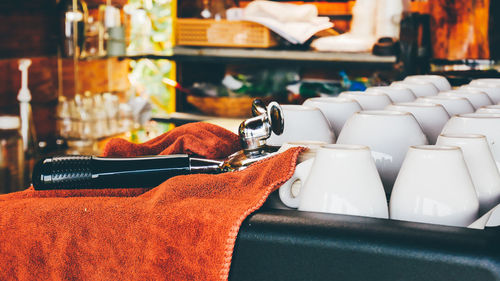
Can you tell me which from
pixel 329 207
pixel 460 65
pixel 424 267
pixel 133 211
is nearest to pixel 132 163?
pixel 133 211

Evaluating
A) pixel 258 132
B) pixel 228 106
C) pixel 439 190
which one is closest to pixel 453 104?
pixel 258 132

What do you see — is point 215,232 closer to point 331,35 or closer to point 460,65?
point 460,65

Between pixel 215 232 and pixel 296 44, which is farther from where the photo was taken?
pixel 296 44

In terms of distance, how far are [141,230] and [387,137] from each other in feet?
1.08

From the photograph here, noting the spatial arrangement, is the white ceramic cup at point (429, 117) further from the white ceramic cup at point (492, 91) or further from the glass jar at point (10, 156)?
the glass jar at point (10, 156)

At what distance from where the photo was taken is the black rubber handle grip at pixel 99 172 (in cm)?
75

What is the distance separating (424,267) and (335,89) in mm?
2150

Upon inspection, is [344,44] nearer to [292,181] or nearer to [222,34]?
[222,34]

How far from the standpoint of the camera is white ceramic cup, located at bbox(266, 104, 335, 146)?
0.91 m

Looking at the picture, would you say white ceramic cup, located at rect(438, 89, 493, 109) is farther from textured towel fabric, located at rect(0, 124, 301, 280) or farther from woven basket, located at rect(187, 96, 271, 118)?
woven basket, located at rect(187, 96, 271, 118)

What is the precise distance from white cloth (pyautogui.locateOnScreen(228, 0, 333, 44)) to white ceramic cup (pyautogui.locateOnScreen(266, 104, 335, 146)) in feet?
5.86

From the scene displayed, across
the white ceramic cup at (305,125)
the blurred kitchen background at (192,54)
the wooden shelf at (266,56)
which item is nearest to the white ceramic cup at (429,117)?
the white ceramic cup at (305,125)

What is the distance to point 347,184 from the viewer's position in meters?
0.60

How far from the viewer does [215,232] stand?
0.60m
